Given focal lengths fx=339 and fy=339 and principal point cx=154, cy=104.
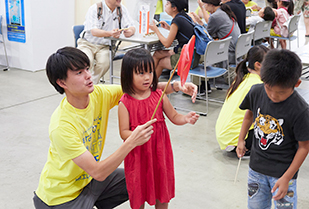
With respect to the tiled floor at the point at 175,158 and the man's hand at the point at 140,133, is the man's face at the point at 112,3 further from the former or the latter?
the man's hand at the point at 140,133

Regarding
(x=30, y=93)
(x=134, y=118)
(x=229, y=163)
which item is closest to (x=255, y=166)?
(x=134, y=118)

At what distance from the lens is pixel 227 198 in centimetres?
229

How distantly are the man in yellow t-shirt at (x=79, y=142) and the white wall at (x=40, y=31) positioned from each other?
3988 mm

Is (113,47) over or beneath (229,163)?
over

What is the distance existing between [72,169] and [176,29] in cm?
267

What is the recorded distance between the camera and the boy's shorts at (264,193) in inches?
59.6

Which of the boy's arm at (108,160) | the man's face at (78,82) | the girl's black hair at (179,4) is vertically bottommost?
the boy's arm at (108,160)

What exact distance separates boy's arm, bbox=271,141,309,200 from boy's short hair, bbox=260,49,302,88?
269mm

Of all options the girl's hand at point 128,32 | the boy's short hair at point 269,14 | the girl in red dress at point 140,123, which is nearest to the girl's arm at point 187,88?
the girl in red dress at point 140,123

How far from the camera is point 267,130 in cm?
152

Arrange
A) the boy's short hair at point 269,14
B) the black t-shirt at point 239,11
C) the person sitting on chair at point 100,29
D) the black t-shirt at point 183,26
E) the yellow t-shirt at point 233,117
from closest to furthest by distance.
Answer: the yellow t-shirt at point 233,117, the black t-shirt at point 183,26, the person sitting on chair at point 100,29, the black t-shirt at point 239,11, the boy's short hair at point 269,14

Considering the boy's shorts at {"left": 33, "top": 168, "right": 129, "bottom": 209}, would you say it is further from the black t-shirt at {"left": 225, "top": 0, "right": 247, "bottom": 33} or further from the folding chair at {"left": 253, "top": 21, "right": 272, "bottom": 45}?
the folding chair at {"left": 253, "top": 21, "right": 272, "bottom": 45}

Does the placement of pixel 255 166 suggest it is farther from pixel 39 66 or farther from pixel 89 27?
pixel 39 66

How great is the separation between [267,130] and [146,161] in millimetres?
588
